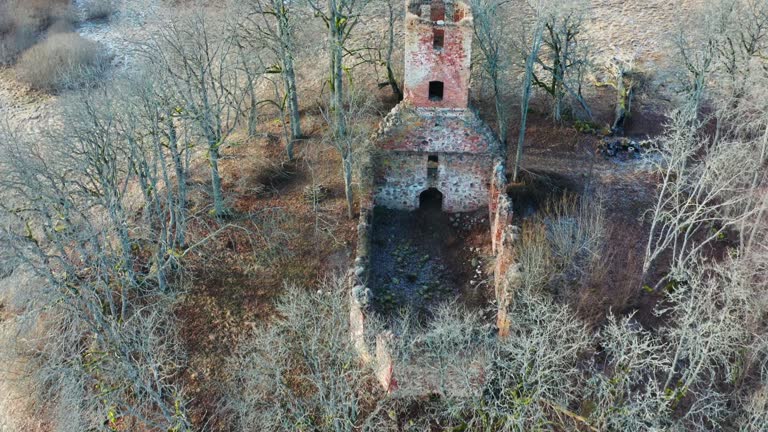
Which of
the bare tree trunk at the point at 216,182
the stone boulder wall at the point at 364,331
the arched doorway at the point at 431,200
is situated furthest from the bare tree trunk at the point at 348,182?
the bare tree trunk at the point at 216,182

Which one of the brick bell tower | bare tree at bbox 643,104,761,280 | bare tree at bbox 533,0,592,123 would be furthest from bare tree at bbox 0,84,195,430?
bare tree at bbox 533,0,592,123

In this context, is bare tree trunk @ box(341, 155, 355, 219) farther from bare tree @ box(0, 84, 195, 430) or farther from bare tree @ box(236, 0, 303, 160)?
bare tree @ box(0, 84, 195, 430)

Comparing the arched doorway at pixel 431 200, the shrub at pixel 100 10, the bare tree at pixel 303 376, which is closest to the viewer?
the bare tree at pixel 303 376

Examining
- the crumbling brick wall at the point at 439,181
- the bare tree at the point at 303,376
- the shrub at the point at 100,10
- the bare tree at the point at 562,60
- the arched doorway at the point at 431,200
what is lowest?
the bare tree at the point at 303,376

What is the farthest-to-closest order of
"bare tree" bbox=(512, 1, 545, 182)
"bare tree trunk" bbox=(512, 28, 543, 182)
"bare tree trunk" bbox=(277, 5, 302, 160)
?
"bare tree trunk" bbox=(277, 5, 302, 160) < "bare tree trunk" bbox=(512, 28, 543, 182) < "bare tree" bbox=(512, 1, 545, 182)

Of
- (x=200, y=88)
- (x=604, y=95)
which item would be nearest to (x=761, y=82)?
(x=604, y=95)

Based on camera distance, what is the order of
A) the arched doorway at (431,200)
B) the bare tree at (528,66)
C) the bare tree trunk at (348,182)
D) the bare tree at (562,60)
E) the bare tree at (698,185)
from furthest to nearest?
the bare tree at (562,60) → the arched doorway at (431,200) → the bare tree trunk at (348,182) → the bare tree at (528,66) → the bare tree at (698,185)

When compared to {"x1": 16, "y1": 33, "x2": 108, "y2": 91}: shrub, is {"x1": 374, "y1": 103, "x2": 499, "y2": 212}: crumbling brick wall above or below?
below

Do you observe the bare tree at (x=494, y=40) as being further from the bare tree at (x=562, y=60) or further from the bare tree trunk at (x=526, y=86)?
the bare tree at (x=562, y=60)
